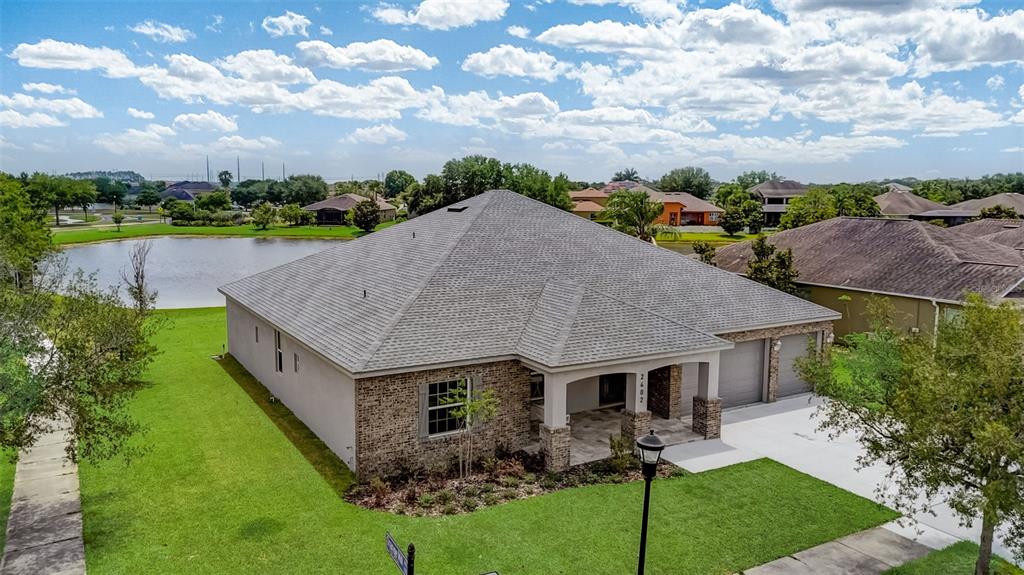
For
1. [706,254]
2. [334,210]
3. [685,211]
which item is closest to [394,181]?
[334,210]

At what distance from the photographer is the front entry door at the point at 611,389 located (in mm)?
18359

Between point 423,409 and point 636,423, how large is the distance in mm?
4665

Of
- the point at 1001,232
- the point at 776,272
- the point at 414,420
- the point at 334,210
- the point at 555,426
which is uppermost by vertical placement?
the point at 334,210

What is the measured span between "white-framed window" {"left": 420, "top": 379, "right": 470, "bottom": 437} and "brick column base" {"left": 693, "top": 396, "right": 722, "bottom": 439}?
5737 millimetres

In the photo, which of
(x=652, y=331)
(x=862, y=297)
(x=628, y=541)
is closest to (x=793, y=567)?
(x=628, y=541)

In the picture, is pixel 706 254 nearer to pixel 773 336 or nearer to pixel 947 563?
pixel 773 336

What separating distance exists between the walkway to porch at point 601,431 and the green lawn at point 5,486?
34.0ft

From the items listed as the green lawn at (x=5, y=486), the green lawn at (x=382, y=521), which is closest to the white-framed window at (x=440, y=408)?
the green lawn at (x=382, y=521)

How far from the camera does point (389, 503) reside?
12.5 m

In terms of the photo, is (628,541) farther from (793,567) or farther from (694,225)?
(694,225)

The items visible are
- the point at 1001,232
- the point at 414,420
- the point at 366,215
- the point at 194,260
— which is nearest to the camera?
the point at 414,420

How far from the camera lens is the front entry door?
723 inches

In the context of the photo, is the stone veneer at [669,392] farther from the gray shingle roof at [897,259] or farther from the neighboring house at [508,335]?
the gray shingle roof at [897,259]

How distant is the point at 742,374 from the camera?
19.0 m
